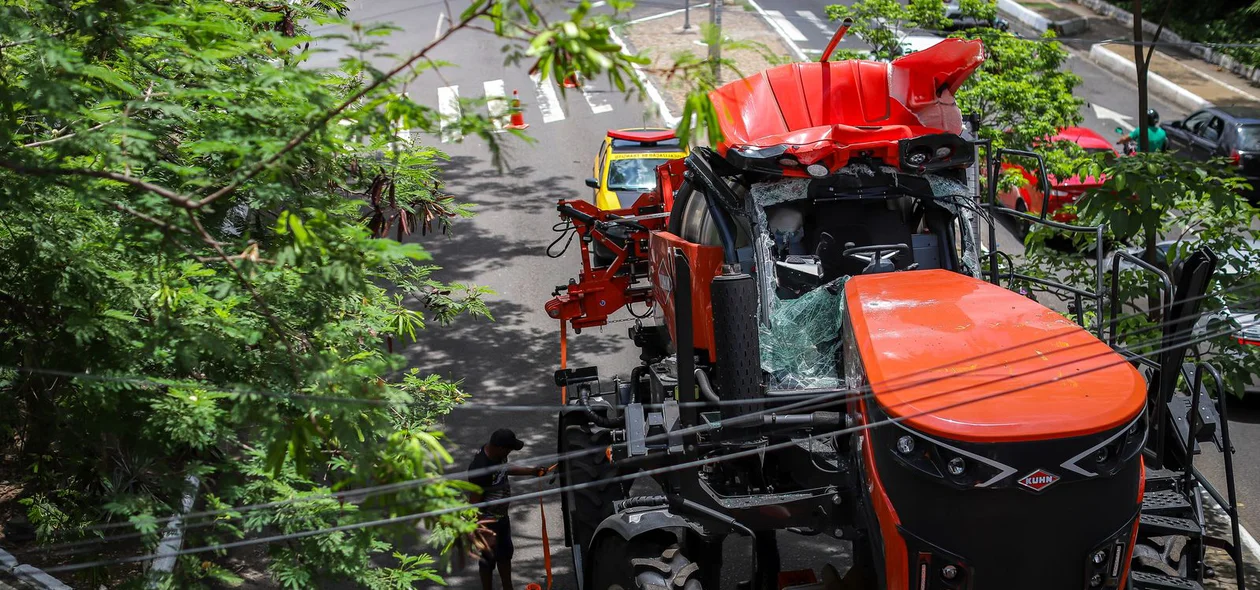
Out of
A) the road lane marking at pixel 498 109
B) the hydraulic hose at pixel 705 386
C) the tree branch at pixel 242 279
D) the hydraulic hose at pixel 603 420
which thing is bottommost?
the hydraulic hose at pixel 603 420

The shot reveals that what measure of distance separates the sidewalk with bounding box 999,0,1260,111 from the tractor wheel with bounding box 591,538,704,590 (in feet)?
59.0

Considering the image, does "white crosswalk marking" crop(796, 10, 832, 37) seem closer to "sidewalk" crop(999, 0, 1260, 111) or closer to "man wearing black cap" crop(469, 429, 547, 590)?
"sidewalk" crop(999, 0, 1260, 111)

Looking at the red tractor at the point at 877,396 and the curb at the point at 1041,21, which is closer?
the red tractor at the point at 877,396

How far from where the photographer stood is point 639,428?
6.69 m

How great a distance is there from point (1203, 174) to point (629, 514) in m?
4.96

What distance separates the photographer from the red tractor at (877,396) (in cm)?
500

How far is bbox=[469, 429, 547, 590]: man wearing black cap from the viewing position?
802 cm

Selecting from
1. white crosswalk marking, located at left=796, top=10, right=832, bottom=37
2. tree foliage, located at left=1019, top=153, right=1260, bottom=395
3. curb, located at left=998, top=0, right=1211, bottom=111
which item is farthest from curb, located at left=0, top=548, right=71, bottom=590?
white crosswalk marking, located at left=796, top=10, right=832, bottom=37

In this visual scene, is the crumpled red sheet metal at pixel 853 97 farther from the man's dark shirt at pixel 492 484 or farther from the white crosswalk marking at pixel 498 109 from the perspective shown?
the man's dark shirt at pixel 492 484

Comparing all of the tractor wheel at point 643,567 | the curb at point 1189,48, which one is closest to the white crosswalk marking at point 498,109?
the tractor wheel at point 643,567

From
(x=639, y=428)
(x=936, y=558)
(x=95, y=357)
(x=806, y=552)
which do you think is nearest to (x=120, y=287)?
(x=95, y=357)

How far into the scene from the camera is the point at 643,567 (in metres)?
6.54

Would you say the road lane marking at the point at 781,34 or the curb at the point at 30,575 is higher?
the road lane marking at the point at 781,34

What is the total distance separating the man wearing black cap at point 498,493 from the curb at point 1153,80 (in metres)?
19.3
